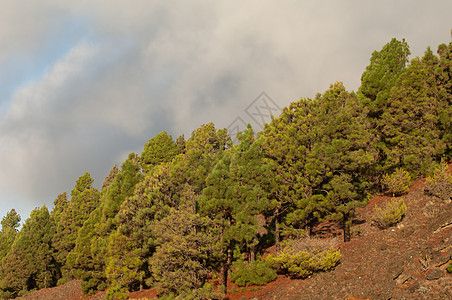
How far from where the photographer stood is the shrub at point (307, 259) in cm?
1582

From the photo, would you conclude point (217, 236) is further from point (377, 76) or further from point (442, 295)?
point (377, 76)

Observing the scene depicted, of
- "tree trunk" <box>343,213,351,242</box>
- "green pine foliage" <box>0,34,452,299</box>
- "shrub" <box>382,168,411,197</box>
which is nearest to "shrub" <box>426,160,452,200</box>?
"green pine foliage" <box>0,34,452,299</box>

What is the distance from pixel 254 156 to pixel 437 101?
56.5 ft

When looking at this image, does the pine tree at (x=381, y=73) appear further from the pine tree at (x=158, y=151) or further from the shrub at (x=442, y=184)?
the pine tree at (x=158, y=151)

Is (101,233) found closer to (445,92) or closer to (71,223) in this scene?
(71,223)

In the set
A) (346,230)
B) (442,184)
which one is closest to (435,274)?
(346,230)

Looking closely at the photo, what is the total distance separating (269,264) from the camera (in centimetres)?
1842

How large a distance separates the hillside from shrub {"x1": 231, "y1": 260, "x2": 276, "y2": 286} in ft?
1.38

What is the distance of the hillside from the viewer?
1132 cm

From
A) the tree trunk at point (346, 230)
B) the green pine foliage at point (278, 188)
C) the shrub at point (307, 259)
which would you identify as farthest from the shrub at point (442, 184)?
the shrub at point (307, 259)

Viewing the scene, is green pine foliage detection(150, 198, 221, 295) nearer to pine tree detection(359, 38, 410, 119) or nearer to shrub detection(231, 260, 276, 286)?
shrub detection(231, 260, 276, 286)

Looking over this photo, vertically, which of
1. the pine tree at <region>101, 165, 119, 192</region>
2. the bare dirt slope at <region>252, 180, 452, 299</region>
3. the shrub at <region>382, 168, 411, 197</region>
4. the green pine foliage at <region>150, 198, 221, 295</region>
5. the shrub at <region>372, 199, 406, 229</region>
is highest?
the pine tree at <region>101, 165, 119, 192</region>

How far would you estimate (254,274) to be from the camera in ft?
59.5

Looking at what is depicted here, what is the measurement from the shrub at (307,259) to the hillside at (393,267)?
420mm
